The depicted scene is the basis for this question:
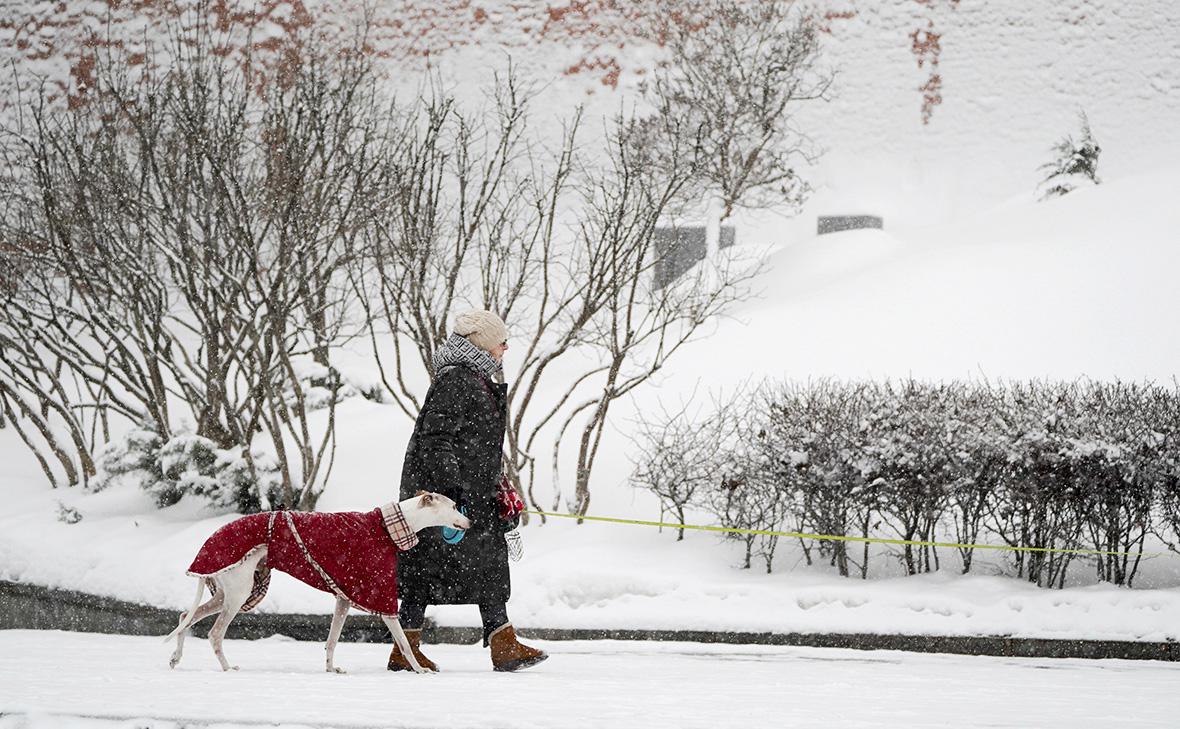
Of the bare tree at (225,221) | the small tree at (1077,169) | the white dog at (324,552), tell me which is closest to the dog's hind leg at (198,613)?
the white dog at (324,552)

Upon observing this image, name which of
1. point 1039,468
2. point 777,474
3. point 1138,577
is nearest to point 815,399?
point 777,474

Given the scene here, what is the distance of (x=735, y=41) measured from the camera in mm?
23297

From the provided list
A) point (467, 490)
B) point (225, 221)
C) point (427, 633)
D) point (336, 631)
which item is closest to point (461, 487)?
point (467, 490)

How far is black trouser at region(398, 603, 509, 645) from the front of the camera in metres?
5.79

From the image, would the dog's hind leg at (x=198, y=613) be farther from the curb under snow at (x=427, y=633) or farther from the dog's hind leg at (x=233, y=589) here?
the curb under snow at (x=427, y=633)

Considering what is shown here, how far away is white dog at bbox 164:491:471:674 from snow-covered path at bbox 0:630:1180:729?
356 mm

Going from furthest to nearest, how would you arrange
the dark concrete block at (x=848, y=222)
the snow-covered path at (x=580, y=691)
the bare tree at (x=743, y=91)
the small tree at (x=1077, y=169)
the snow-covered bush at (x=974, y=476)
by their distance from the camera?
the dark concrete block at (x=848, y=222), the small tree at (x=1077, y=169), the bare tree at (x=743, y=91), the snow-covered bush at (x=974, y=476), the snow-covered path at (x=580, y=691)

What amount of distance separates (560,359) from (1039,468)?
33.8 ft

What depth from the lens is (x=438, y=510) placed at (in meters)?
5.48

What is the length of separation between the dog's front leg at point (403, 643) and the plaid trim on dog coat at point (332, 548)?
1.8 inches

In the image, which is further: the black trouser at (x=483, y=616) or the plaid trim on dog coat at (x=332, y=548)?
the black trouser at (x=483, y=616)

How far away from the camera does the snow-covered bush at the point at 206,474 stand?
454 inches

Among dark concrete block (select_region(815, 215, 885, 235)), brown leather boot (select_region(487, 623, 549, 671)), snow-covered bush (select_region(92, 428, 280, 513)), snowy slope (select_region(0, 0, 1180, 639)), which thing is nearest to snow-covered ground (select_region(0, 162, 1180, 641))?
snowy slope (select_region(0, 0, 1180, 639))

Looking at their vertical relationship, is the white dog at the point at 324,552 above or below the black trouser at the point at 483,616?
above
